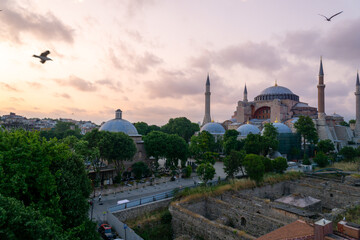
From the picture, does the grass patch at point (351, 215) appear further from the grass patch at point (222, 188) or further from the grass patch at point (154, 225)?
the grass patch at point (154, 225)

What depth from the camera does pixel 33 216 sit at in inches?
270

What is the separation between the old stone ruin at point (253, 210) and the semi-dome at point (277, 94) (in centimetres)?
4011

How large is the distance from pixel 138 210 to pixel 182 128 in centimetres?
4044

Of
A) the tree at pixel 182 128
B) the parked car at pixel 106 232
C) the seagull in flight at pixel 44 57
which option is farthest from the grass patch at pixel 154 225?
the tree at pixel 182 128

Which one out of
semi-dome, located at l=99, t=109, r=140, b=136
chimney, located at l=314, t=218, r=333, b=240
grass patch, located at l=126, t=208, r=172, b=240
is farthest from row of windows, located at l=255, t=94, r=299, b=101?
chimney, located at l=314, t=218, r=333, b=240

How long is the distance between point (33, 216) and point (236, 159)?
18.0m

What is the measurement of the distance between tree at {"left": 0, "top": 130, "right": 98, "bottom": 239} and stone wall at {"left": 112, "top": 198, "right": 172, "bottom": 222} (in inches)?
168

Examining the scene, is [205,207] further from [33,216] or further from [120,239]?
[33,216]

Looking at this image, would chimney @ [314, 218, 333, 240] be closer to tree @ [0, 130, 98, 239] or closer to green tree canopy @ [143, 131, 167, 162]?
tree @ [0, 130, 98, 239]

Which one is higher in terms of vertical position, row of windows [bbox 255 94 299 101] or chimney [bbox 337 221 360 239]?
row of windows [bbox 255 94 299 101]

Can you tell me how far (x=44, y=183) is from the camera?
924 centimetres

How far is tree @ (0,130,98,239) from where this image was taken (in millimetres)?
8570

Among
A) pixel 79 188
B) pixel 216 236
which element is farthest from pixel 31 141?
pixel 216 236

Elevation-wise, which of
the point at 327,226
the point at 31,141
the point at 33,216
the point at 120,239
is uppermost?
the point at 31,141
